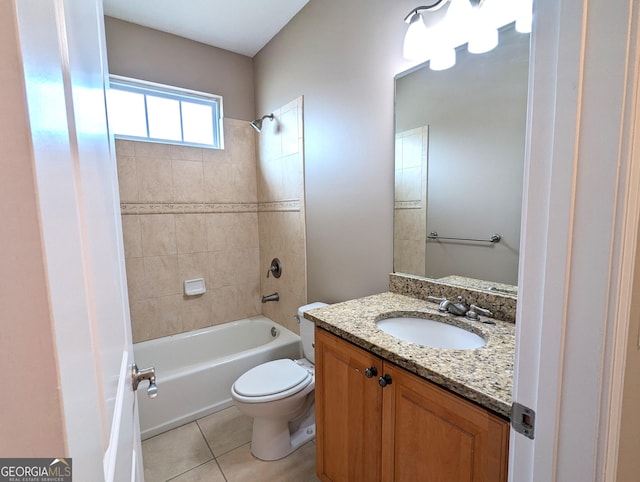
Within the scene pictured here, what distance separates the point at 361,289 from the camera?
187cm

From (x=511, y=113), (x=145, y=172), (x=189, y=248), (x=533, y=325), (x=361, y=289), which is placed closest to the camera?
(x=533, y=325)

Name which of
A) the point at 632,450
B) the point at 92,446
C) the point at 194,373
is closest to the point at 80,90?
the point at 92,446

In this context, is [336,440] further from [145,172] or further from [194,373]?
[145,172]

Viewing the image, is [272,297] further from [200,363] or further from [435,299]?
[435,299]

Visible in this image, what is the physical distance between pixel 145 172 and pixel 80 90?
2191 mm

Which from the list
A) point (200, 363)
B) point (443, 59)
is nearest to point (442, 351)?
point (443, 59)

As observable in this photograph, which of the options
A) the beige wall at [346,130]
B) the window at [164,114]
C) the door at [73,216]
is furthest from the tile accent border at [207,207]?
the door at [73,216]

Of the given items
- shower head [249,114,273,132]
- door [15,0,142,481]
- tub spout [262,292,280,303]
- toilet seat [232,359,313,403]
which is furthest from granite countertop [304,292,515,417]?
shower head [249,114,273,132]

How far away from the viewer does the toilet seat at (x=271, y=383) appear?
5.26 ft

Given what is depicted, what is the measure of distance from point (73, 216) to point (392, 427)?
108 centimetres

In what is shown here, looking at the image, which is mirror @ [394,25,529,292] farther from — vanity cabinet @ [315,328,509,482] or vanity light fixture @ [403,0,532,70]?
vanity cabinet @ [315,328,509,482]

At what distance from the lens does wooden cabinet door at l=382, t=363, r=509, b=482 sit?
75 cm

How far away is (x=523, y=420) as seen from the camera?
581 mm

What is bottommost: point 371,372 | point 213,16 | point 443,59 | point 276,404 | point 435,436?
point 276,404
